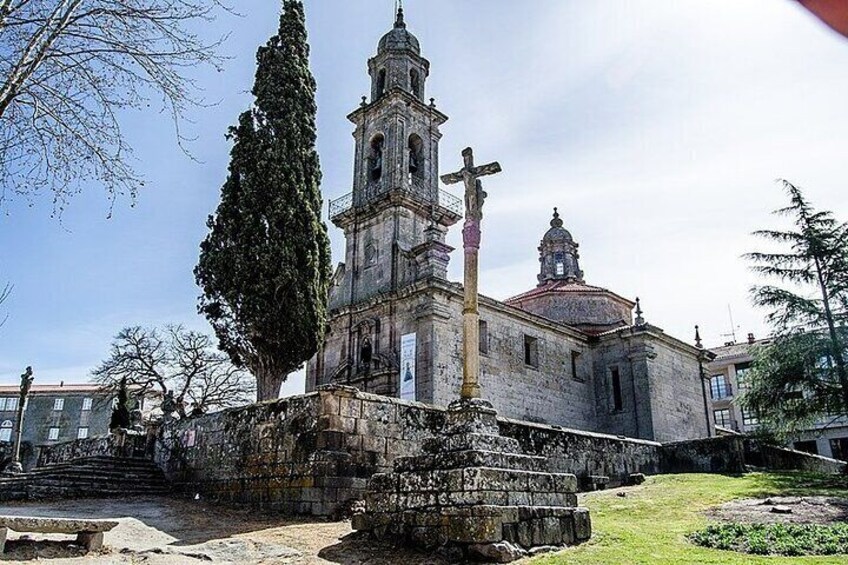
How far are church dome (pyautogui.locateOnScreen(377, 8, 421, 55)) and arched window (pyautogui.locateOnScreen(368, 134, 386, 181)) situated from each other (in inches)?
156

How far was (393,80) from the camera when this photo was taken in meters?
27.8

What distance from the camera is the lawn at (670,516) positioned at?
7305 mm

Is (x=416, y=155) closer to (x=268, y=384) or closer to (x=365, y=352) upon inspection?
(x=365, y=352)

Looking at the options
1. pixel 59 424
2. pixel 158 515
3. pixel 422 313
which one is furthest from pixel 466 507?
pixel 59 424

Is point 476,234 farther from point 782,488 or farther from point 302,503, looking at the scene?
point 782,488

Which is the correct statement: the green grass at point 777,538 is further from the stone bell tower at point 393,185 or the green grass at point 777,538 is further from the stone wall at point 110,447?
the stone bell tower at point 393,185

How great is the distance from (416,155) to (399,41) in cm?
507

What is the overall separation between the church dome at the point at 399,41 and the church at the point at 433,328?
0.07 m

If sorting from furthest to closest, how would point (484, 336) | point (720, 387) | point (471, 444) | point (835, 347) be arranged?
point (720, 387) < point (484, 336) < point (835, 347) < point (471, 444)

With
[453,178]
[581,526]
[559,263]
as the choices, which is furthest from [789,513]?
[559,263]

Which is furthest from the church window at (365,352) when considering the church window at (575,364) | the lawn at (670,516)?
the lawn at (670,516)

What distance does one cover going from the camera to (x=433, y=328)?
869 inches

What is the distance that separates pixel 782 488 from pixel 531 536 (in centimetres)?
797

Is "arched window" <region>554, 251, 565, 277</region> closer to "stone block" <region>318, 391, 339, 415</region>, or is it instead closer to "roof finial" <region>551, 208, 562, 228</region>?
"roof finial" <region>551, 208, 562, 228</region>
